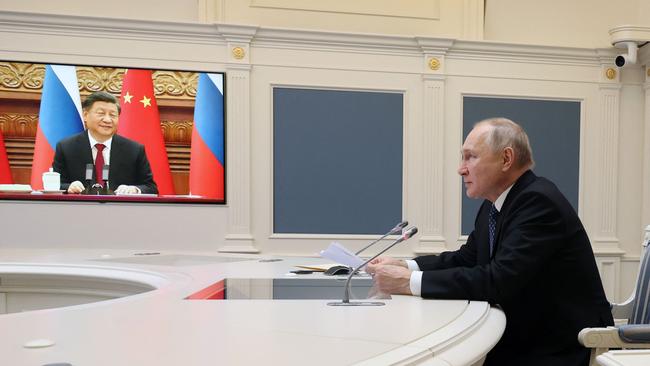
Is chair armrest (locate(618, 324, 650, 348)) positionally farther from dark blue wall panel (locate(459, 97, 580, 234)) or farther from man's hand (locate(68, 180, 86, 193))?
man's hand (locate(68, 180, 86, 193))

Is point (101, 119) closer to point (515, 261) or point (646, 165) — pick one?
point (515, 261)

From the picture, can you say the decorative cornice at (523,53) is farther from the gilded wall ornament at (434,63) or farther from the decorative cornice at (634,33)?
the decorative cornice at (634,33)

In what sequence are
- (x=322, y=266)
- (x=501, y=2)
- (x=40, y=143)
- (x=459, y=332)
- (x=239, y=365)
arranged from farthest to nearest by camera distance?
(x=501, y=2) < (x=40, y=143) < (x=322, y=266) < (x=459, y=332) < (x=239, y=365)

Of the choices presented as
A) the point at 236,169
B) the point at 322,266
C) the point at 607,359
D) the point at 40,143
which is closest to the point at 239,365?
the point at 607,359

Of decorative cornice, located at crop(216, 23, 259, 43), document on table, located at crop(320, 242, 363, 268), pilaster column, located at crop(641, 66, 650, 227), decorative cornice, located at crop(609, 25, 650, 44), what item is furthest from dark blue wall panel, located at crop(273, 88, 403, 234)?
document on table, located at crop(320, 242, 363, 268)

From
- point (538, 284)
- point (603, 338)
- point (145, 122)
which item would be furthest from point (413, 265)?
point (145, 122)

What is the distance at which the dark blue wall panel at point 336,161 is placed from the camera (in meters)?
5.21

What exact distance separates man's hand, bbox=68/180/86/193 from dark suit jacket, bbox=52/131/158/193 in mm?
24

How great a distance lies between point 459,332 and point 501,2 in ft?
16.4

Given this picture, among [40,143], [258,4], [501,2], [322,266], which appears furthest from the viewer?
[501,2]

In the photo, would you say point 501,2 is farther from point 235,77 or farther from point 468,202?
point 235,77

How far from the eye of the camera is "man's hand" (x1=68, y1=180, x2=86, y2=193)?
16.0ft

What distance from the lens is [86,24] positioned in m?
4.88

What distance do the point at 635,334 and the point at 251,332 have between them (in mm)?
963
